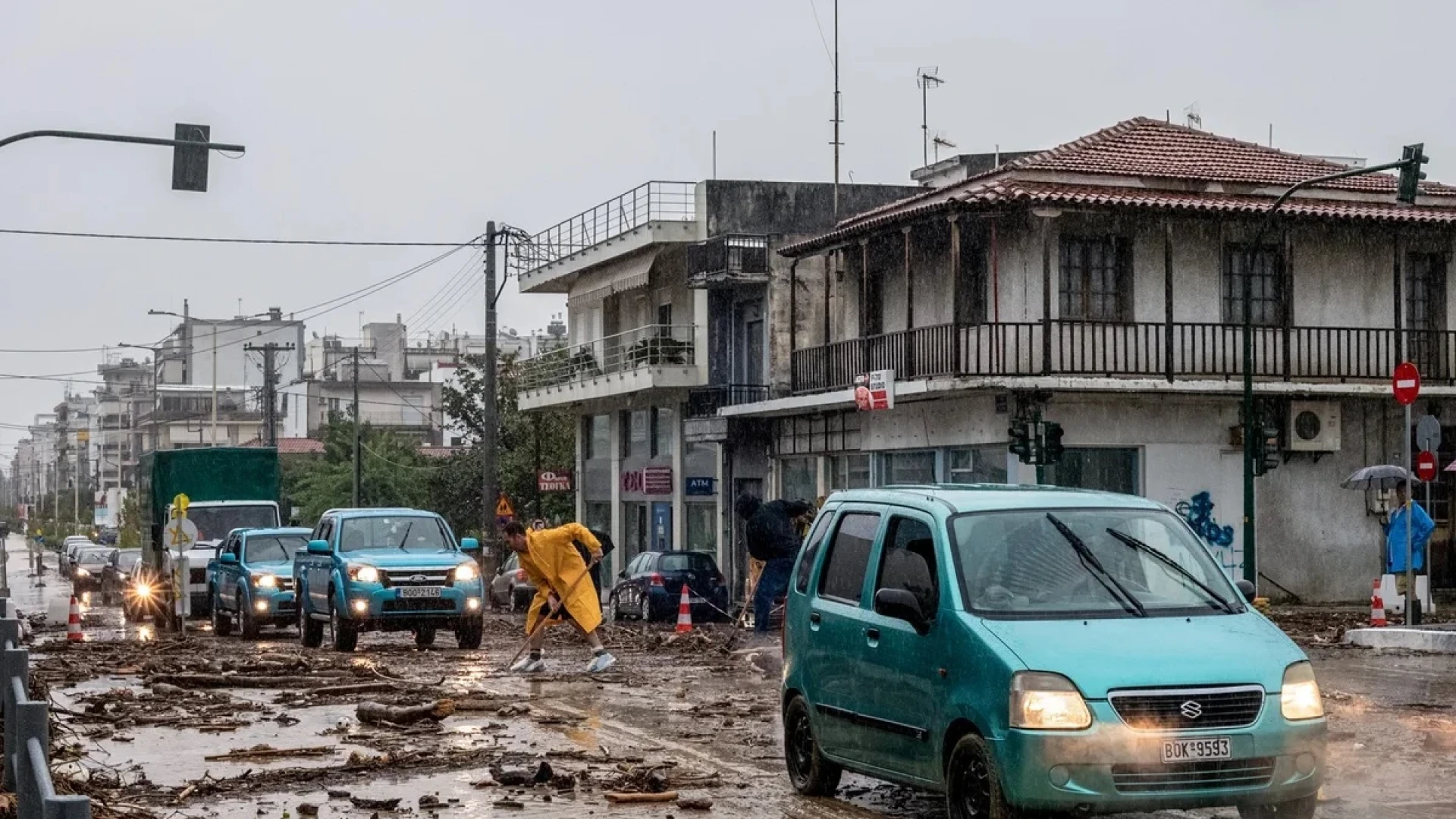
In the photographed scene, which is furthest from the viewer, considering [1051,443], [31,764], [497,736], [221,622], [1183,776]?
[221,622]

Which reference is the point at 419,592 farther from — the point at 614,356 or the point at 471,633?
the point at 614,356

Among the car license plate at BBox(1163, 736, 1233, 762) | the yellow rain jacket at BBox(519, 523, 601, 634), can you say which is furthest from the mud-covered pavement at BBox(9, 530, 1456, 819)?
the car license plate at BBox(1163, 736, 1233, 762)

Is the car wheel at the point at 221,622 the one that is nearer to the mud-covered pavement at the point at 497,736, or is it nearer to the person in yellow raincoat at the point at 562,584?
the mud-covered pavement at the point at 497,736

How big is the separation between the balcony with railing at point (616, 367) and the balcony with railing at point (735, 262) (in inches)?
61.6

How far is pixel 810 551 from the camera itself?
37.9ft

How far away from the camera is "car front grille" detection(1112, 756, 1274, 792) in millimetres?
8680

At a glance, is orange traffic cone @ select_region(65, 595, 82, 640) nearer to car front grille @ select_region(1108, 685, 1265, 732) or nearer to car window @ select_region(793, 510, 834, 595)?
car window @ select_region(793, 510, 834, 595)

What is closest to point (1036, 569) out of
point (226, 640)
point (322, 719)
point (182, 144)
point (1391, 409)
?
point (322, 719)

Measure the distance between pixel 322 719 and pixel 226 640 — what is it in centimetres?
1569

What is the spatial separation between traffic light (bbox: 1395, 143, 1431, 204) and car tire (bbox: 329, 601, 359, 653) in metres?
14.3

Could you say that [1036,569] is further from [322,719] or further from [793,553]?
[793,553]

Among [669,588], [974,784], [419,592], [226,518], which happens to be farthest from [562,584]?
[226,518]

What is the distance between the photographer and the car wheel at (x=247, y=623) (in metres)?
31.2

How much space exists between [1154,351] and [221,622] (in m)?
16.2
